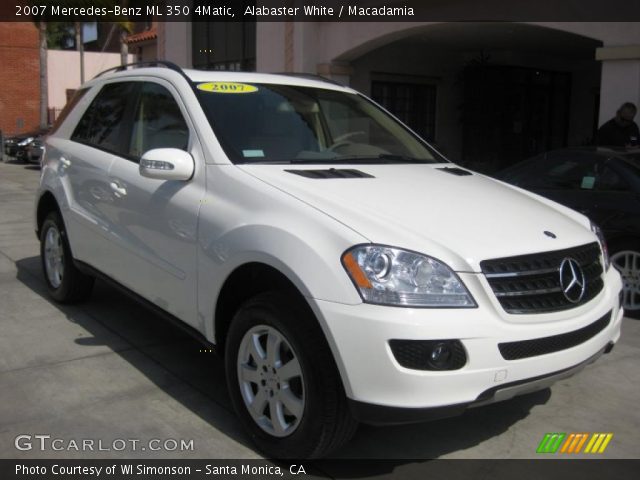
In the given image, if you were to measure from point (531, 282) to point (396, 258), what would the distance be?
636 mm

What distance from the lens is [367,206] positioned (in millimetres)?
3135

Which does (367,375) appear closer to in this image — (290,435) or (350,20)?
(290,435)

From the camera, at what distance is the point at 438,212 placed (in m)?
3.21

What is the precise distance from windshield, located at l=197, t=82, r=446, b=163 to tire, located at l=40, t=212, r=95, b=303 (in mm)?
1997

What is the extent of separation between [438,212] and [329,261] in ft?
2.20

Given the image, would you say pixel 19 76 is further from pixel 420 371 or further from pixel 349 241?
pixel 420 371

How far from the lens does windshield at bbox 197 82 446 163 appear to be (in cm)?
384

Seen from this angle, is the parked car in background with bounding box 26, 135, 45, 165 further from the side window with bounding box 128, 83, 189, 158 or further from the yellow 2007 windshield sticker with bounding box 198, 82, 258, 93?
the yellow 2007 windshield sticker with bounding box 198, 82, 258, 93

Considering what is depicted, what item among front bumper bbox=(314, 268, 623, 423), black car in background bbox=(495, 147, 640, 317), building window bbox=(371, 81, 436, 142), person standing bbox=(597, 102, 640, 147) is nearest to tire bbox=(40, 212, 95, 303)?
front bumper bbox=(314, 268, 623, 423)

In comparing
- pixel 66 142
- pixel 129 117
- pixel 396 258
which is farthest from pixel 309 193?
pixel 66 142

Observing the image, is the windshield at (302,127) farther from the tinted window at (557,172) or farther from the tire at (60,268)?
the tinted window at (557,172)

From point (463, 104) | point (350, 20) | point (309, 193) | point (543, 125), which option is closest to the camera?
point (309, 193)

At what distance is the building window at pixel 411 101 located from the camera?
46.2 ft

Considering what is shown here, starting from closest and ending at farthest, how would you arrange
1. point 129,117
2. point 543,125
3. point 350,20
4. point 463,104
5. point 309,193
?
1. point 309,193
2. point 129,117
3. point 350,20
4. point 463,104
5. point 543,125
